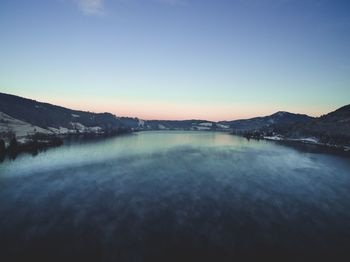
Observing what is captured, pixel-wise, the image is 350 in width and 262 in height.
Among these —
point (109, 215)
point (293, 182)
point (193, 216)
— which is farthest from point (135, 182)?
point (293, 182)

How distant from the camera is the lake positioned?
14.8 meters

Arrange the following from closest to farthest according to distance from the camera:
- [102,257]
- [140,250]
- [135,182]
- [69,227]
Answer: [102,257] < [140,250] < [69,227] < [135,182]

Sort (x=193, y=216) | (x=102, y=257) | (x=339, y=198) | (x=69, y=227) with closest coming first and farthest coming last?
(x=102, y=257), (x=69, y=227), (x=193, y=216), (x=339, y=198)

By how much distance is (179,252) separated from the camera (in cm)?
1475

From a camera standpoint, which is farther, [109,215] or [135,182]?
[135,182]

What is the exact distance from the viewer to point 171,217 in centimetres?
2028

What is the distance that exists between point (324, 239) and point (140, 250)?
15885mm

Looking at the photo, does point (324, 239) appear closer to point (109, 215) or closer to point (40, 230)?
point (109, 215)

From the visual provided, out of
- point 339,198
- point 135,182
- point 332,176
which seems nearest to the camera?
point 339,198

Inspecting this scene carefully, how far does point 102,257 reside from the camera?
13.9m

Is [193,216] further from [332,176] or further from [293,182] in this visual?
[332,176]

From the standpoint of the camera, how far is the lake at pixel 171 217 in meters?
14.8

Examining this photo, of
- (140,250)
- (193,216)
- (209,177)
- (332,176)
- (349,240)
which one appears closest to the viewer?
(140,250)

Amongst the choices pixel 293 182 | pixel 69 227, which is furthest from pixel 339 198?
pixel 69 227
